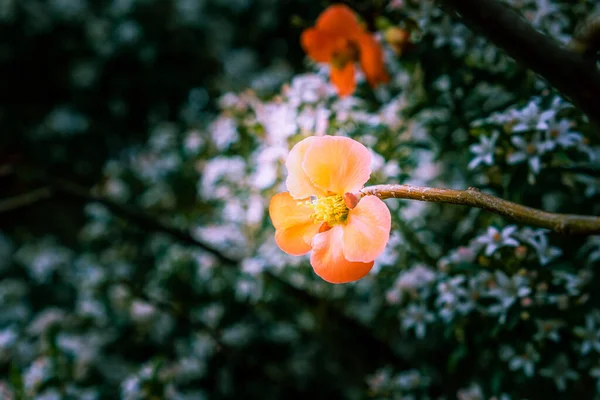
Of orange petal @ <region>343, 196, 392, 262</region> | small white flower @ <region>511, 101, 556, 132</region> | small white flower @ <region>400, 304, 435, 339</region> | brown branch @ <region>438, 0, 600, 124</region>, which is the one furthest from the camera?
small white flower @ <region>400, 304, 435, 339</region>

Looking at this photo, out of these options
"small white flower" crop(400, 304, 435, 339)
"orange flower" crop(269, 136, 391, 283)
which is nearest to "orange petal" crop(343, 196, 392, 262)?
"orange flower" crop(269, 136, 391, 283)

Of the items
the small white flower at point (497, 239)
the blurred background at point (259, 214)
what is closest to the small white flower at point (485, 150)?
the blurred background at point (259, 214)

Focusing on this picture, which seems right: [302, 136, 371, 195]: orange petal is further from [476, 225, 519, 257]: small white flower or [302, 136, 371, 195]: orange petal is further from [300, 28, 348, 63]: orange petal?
[300, 28, 348, 63]: orange petal

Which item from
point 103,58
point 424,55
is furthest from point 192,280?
point 103,58

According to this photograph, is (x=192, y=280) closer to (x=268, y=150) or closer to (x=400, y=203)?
(x=268, y=150)

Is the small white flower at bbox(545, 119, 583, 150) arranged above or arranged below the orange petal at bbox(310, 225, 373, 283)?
above

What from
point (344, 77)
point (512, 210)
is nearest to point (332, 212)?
point (512, 210)

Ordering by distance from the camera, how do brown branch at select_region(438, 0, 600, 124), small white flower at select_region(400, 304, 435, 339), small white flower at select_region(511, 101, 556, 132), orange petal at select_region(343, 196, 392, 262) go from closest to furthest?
1. brown branch at select_region(438, 0, 600, 124)
2. orange petal at select_region(343, 196, 392, 262)
3. small white flower at select_region(511, 101, 556, 132)
4. small white flower at select_region(400, 304, 435, 339)
